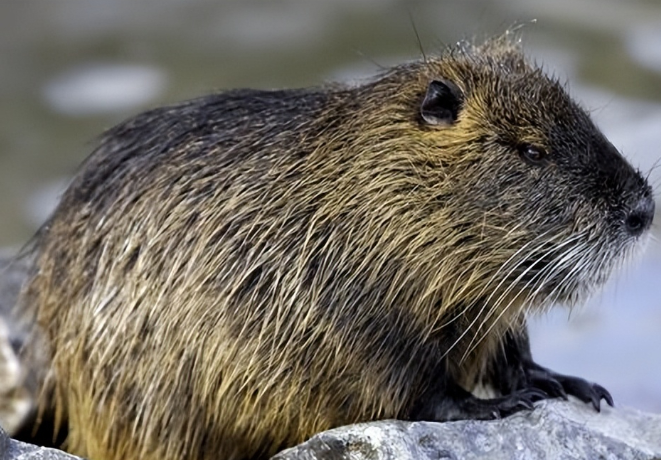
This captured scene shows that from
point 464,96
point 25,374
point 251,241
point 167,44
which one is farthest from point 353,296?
point 167,44

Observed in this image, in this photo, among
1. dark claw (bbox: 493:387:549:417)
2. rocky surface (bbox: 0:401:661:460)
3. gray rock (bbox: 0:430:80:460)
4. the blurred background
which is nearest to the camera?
gray rock (bbox: 0:430:80:460)

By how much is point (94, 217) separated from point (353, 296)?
3.13 ft

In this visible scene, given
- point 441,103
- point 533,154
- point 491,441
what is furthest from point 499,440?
point 441,103

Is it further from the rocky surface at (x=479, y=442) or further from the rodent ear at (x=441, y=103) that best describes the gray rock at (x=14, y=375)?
the rodent ear at (x=441, y=103)

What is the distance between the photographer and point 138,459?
465 centimetres

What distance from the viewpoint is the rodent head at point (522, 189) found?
165 inches

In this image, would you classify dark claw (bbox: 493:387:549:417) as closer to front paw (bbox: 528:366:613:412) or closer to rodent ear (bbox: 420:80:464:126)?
front paw (bbox: 528:366:613:412)

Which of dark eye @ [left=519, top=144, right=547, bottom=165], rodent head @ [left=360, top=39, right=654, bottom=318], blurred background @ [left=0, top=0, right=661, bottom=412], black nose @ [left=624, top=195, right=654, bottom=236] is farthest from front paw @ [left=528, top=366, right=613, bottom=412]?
blurred background @ [left=0, top=0, right=661, bottom=412]

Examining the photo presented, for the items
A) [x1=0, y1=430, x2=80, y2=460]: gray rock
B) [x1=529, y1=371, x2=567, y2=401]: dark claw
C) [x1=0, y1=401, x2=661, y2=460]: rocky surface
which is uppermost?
[x1=529, y1=371, x2=567, y2=401]: dark claw

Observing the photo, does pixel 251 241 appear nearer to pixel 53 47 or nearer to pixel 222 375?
pixel 222 375

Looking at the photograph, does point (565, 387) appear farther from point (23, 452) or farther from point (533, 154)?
point (23, 452)

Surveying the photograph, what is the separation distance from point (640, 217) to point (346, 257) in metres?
0.83

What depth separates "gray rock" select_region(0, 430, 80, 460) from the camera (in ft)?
12.5

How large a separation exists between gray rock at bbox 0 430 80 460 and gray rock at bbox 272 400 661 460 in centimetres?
58
